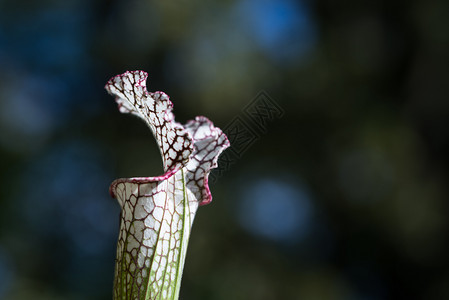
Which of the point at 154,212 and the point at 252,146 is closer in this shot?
the point at 154,212

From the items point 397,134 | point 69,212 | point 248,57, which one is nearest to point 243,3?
point 248,57

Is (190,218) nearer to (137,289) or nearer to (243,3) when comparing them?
(137,289)

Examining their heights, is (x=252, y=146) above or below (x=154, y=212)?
above

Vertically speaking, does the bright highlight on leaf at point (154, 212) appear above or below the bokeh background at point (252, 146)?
below

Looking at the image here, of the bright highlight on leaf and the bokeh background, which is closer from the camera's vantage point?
the bright highlight on leaf

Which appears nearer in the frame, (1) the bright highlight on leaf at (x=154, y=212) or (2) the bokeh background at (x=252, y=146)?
(1) the bright highlight on leaf at (x=154, y=212)
